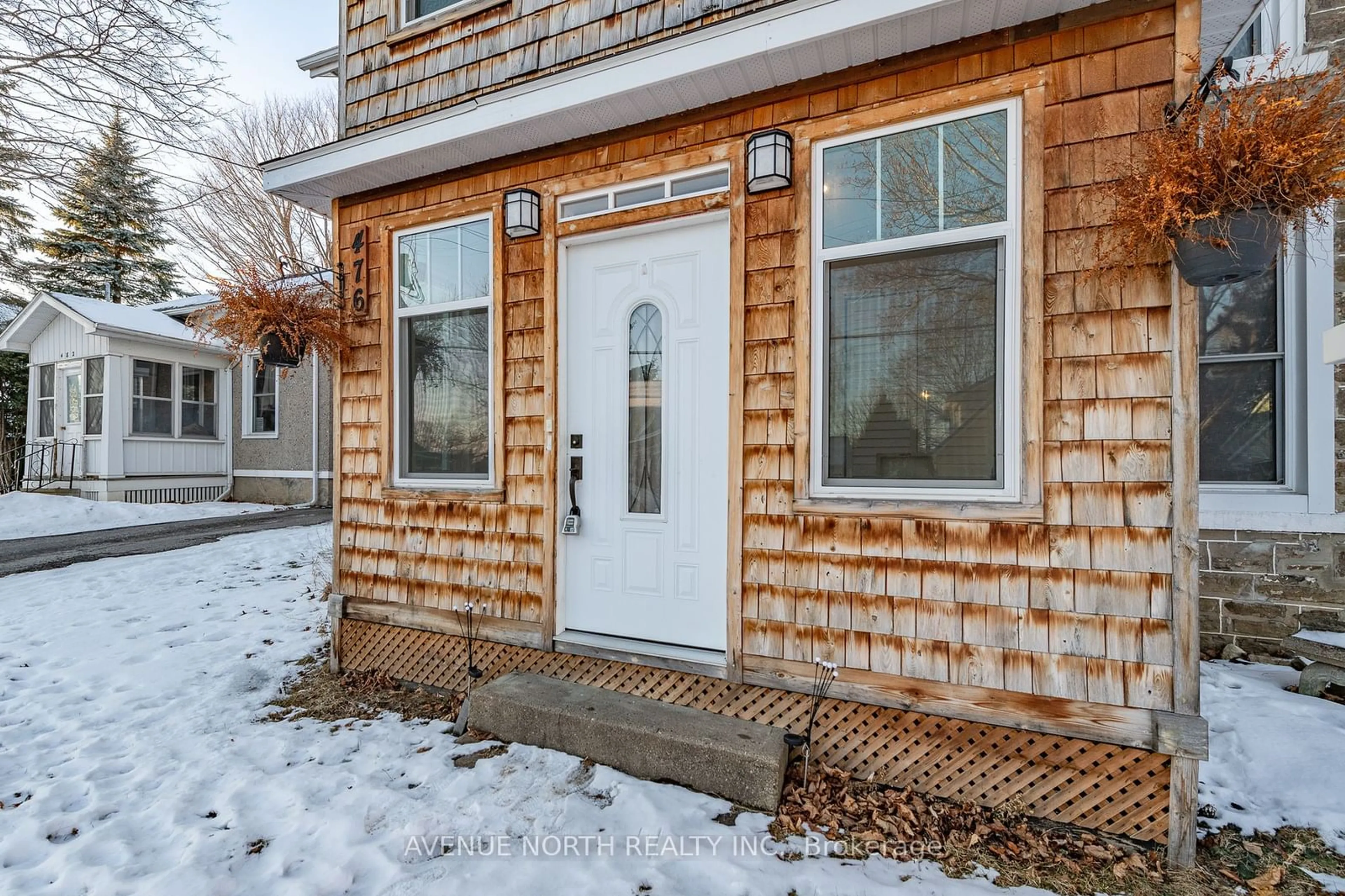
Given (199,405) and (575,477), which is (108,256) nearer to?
(199,405)

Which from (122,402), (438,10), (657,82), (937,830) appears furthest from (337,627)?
(122,402)

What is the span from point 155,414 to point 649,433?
11.8 m

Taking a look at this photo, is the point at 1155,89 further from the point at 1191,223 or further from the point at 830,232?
the point at 830,232

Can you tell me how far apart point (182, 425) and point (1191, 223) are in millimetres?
13914

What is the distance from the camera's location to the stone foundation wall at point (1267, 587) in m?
3.38

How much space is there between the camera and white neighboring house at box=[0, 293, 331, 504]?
10.2 meters

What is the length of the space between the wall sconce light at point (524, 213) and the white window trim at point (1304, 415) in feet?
13.1

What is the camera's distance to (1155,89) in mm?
2203

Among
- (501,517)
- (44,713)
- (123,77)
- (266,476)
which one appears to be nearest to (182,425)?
(266,476)

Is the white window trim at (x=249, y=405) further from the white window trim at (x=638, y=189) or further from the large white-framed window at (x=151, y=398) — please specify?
the white window trim at (x=638, y=189)

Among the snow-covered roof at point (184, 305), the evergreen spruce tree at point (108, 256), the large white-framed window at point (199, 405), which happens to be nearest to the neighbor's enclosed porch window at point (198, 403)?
the large white-framed window at point (199, 405)

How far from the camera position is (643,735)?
2562 millimetres

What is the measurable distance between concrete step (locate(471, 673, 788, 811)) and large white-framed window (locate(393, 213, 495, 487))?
1215 mm

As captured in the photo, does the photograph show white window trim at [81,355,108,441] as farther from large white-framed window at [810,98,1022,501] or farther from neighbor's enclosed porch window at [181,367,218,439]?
large white-framed window at [810,98,1022,501]
